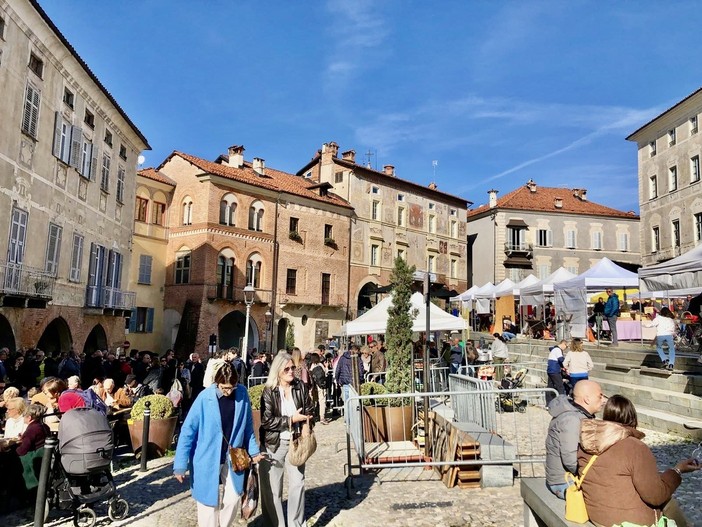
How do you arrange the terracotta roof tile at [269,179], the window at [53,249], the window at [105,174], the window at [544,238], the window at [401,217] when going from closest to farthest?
the window at [53,249]
the window at [105,174]
the terracotta roof tile at [269,179]
the window at [401,217]
the window at [544,238]

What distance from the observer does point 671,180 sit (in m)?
31.9

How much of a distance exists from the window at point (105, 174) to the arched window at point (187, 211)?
38.1 ft

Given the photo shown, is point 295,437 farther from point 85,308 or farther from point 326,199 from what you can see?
point 326,199

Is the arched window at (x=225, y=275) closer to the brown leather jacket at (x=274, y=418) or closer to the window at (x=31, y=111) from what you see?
the window at (x=31, y=111)

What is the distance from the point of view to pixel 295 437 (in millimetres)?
5277

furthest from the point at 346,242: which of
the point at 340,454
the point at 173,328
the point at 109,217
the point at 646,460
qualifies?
the point at 646,460

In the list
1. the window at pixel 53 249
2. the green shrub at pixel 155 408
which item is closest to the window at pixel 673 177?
the window at pixel 53 249

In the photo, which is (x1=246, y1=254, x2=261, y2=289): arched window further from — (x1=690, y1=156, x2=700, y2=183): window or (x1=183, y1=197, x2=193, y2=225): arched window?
(x1=690, y1=156, x2=700, y2=183): window

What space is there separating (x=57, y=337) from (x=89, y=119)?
24.7 ft

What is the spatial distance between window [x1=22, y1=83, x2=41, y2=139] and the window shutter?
700 inches

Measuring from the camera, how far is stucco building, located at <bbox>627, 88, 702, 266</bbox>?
29797 mm

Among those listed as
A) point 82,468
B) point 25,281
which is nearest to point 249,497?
point 82,468

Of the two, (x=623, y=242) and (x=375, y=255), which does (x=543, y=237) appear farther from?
(x=375, y=255)

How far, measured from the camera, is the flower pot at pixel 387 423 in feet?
29.5
